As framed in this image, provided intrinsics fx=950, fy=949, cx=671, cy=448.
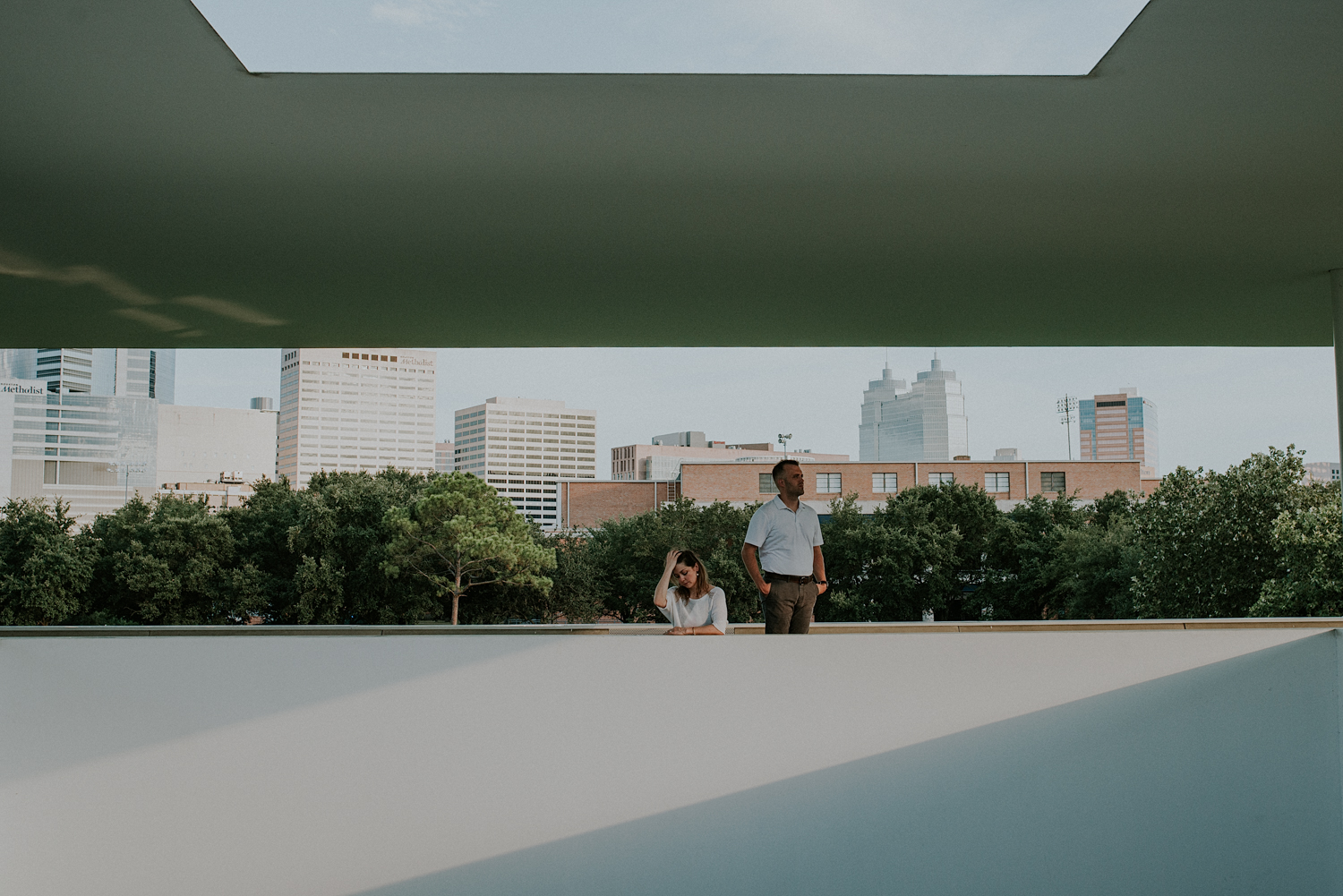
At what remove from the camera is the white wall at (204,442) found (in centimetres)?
8575

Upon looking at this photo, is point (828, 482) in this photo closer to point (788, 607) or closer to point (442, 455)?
point (788, 607)

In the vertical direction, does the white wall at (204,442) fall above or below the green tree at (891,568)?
above

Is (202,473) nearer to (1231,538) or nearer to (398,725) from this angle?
(1231,538)

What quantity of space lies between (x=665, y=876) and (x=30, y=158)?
11.1ft

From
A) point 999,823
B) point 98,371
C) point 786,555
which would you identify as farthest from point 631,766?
point 98,371

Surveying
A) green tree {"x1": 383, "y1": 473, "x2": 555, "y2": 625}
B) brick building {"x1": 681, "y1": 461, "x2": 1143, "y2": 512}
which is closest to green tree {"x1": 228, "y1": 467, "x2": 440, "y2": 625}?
green tree {"x1": 383, "y1": 473, "x2": 555, "y2": 625}

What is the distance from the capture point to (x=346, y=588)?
88.6 ft

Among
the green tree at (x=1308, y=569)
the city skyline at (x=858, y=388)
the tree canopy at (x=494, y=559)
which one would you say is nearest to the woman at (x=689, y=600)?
the green tree at (x=1308, y=569)

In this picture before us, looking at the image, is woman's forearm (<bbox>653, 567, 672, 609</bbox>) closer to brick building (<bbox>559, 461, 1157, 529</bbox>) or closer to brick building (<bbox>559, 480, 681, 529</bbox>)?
brick building (<bbox>559, 461, 1157, 529</bbox>)

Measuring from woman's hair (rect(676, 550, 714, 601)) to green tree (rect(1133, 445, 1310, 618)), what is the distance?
1776cm

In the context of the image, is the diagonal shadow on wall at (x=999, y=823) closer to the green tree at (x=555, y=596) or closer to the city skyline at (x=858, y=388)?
the green tree at (x=555, y=596)

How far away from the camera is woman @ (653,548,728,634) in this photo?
13.3 ft

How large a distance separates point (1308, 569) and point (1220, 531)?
128 inches

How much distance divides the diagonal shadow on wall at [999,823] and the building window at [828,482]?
42164mm
